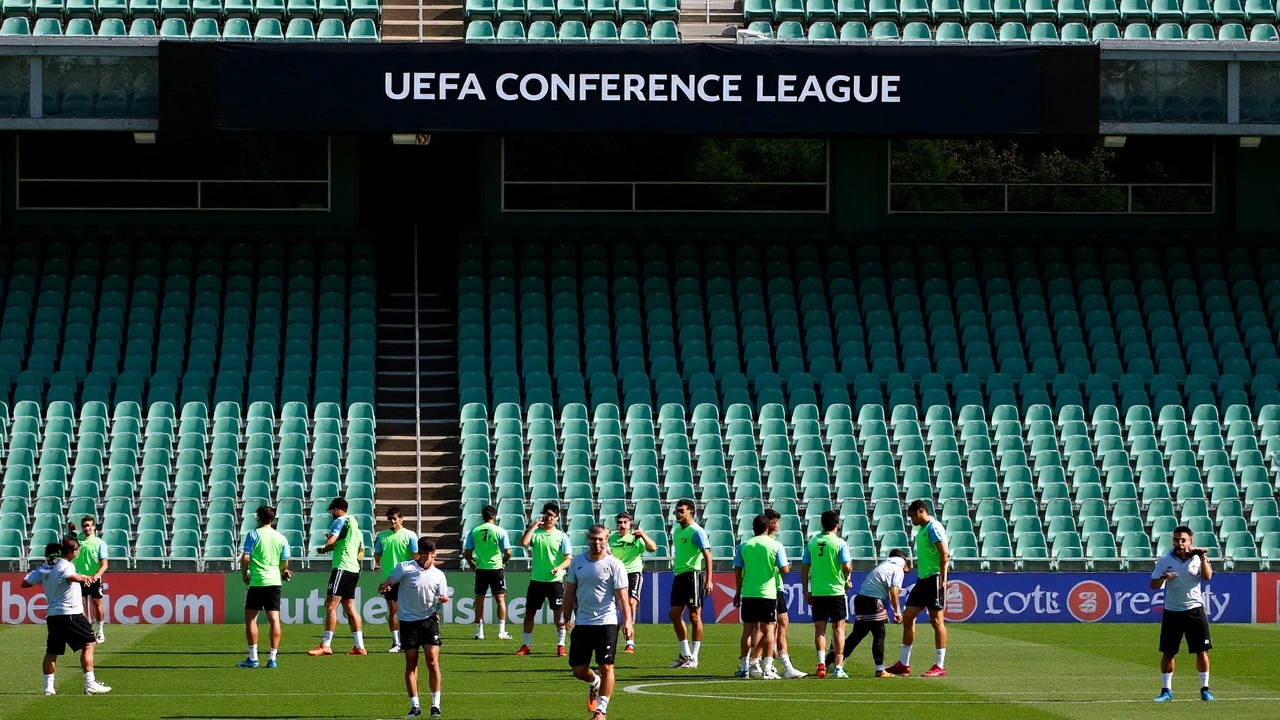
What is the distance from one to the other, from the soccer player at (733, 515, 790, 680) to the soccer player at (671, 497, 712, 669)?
1137mm

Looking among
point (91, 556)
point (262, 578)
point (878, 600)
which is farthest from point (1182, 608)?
point (91, 556)

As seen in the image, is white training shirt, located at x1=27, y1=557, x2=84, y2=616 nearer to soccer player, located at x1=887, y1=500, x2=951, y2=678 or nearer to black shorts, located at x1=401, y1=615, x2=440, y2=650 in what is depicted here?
black shorts, located at x1=401, y1=615, x2=440, y2=650

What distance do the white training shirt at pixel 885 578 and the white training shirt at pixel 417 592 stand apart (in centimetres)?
495

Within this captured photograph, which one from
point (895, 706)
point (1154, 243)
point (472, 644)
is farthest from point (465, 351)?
point (895, 706)

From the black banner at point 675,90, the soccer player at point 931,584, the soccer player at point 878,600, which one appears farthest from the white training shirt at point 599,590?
the black banner at point 675,90

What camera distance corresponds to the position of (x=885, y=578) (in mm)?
19125

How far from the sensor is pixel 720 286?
3494 centimetres

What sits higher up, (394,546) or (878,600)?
(394,546)

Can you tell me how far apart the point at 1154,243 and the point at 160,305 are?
18265mm

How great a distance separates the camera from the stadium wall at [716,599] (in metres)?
26.8

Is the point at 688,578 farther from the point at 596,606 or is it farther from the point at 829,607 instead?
the point at 596,606

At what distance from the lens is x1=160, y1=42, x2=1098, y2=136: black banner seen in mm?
32562

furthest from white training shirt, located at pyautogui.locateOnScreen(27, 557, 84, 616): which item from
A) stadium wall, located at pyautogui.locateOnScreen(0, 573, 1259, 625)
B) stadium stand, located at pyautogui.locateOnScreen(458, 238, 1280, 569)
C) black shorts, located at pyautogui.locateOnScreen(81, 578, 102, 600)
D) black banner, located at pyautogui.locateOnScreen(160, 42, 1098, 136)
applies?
black banner, located at pyautogui.locateOnScreen(160, 42, 1098, 136)

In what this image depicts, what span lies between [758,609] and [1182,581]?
3957 millimetres
